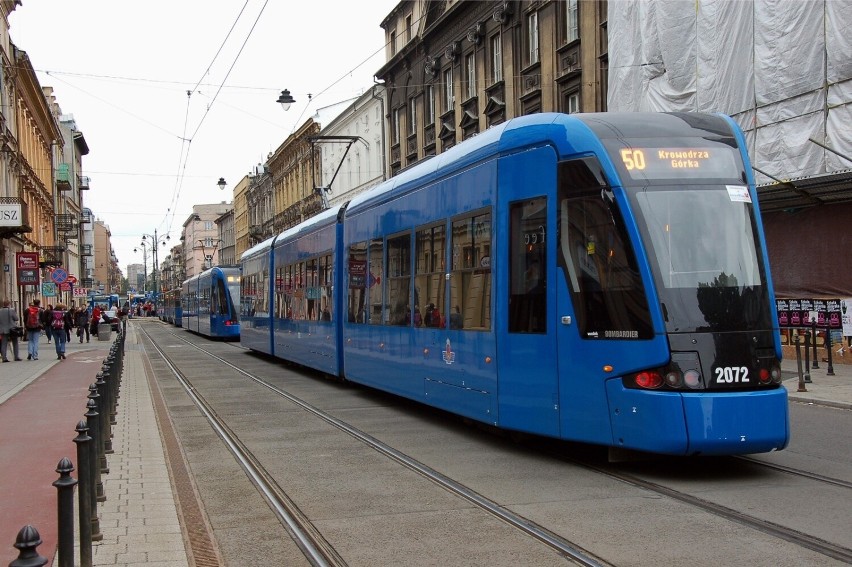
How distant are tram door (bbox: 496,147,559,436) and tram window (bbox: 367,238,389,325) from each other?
4084mm

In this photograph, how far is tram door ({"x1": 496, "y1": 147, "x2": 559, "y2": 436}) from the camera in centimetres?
860

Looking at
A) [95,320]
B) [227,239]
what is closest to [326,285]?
[95,320]

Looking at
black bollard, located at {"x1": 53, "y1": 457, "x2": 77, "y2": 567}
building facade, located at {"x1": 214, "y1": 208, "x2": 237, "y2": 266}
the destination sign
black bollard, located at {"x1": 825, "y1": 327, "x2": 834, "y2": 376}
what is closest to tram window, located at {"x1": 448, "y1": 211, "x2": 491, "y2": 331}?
the destination sign

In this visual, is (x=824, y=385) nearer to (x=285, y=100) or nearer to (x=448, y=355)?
(x=448, y=355)

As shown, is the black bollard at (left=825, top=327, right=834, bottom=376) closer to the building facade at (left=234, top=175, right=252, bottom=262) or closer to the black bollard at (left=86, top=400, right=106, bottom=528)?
the black bollard at (left=86, top=400, right=106, bottom=528)

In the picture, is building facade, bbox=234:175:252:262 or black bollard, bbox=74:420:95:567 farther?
building facade, bbox=234:175:252:262

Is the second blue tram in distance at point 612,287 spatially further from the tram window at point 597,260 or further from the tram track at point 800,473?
the tram track at point 800,473

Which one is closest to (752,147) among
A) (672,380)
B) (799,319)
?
(799,319)

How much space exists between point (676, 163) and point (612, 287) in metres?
1.24

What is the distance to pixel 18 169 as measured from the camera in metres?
42.3

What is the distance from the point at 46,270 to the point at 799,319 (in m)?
41.0

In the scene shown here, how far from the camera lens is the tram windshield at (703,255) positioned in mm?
7727

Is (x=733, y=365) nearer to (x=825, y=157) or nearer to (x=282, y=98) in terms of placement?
(x=825, y=157)

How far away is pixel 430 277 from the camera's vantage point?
443 inches
